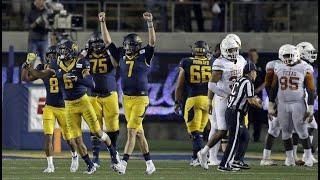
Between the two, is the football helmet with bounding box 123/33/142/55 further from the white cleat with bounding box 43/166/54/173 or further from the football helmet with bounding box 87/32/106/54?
the white cleat with bounding box 43/166/54/173

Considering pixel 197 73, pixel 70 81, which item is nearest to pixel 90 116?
pixel 70 81

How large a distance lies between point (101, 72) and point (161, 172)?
193cm

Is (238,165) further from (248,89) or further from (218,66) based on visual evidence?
(218,66)

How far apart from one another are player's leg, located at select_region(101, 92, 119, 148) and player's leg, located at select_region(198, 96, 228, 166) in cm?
142

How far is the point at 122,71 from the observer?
16.8 metres

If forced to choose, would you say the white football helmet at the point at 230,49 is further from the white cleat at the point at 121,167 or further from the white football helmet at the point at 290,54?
the white cleat at the point at 121,167

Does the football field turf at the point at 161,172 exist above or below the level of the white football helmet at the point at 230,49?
below

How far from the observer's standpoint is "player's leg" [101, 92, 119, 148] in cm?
1800

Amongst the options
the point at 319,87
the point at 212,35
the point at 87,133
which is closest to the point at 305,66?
the point at 319,87

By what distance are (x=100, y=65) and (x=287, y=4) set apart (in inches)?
354

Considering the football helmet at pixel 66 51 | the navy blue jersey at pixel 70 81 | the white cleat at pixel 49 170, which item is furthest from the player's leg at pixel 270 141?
the football helmet at pixel 66 51

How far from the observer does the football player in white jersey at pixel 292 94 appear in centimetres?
1816

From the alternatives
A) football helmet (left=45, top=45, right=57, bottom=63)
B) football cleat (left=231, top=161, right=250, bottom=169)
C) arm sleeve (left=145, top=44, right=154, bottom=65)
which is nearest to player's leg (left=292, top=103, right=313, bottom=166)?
football cleat (left=231, top=161, right=250, bottom=169)

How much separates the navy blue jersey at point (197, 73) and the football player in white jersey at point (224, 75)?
0.97 meters
